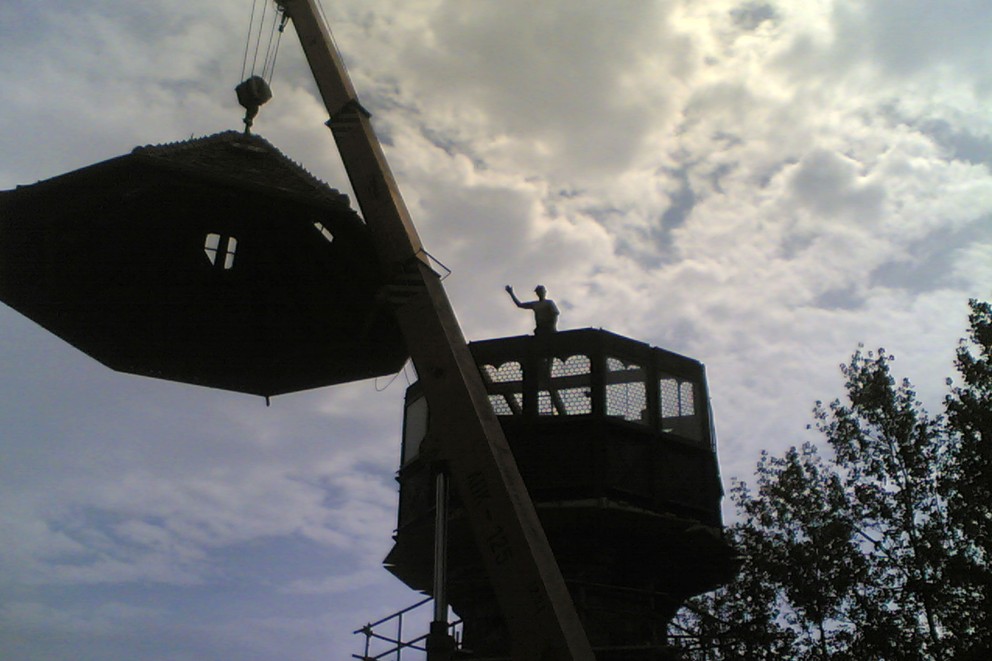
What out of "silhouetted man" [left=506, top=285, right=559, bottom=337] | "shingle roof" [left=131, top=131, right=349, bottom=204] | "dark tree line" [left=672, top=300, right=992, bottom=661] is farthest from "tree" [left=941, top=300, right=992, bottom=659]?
"shingle roof" [left=131, top=131, right=349, bottom=204]

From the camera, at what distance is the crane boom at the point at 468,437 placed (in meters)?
7.34

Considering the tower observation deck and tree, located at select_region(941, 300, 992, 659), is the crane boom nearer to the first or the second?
the tower observation deck

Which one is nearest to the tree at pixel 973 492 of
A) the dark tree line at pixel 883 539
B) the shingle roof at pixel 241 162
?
the dark tree line at pixel 883 539

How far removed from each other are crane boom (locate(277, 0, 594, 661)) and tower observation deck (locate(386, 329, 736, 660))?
5.37 metres

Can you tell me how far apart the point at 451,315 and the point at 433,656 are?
3.54m

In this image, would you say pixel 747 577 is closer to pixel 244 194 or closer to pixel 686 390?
pixel 686 390

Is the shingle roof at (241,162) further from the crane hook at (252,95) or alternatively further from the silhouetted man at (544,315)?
the silhouetted man at (544,315)

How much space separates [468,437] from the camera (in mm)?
8375

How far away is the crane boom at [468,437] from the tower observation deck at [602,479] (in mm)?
5365

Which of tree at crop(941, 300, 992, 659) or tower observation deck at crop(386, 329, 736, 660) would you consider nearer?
tower observation deck at crop(386, 329, 736, 660)

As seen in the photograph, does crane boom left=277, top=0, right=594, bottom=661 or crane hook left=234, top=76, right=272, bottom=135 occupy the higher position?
crane hook left=234, top=76, right=272, bottom=135

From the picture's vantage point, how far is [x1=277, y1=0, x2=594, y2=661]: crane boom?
734 centimetres

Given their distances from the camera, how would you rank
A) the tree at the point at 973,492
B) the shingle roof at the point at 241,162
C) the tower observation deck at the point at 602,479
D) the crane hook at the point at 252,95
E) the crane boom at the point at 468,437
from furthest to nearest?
the tree at the point at 973,492 → the tower observation deck at the point at 602,479 → the crane hook at the point at 252,95 → the shingle roof at the point at 241,162 → the crane boom at the point at 468,437

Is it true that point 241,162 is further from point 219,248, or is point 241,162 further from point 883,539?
point 883,539
